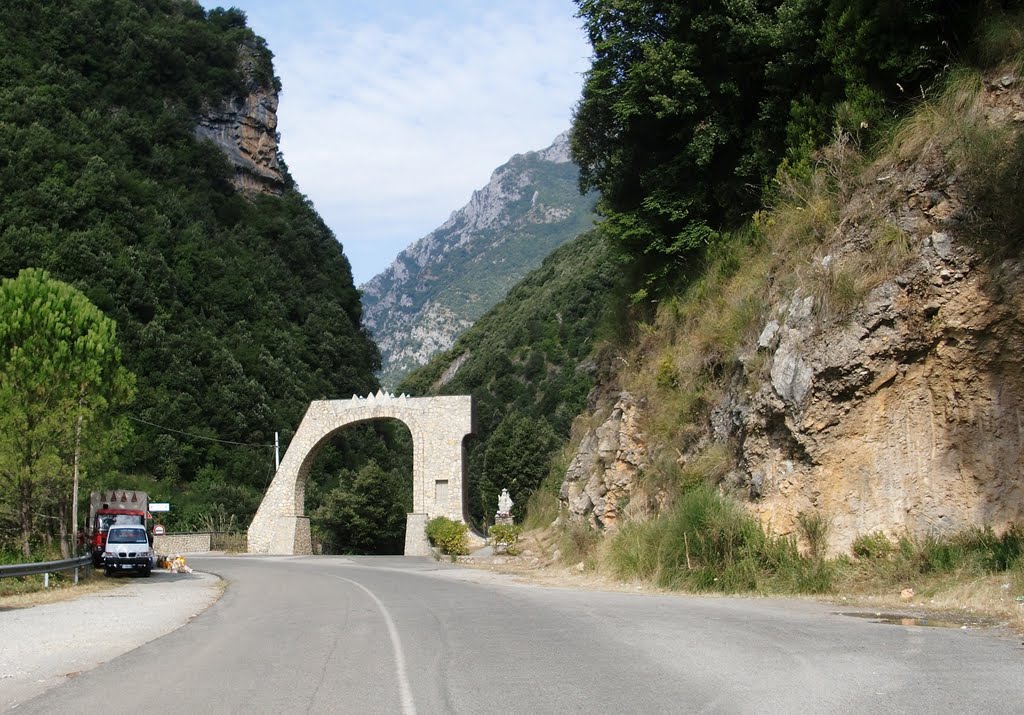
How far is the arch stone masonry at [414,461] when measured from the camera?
4225 centimetres

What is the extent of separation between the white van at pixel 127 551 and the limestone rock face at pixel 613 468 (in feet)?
42.2

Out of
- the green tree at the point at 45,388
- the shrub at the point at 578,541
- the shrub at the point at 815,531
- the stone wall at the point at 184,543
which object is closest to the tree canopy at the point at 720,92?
the shrub at the point at 578,541

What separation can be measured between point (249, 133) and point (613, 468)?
77771mm

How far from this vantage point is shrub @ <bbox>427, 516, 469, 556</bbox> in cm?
3614

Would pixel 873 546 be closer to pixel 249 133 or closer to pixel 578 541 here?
pixel 578 541

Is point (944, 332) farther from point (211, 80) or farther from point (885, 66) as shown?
point (211, 80)

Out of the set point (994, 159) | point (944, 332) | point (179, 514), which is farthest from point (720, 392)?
point (179, 514)

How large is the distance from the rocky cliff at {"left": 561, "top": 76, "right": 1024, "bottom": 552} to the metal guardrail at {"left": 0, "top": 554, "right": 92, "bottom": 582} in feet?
47.4

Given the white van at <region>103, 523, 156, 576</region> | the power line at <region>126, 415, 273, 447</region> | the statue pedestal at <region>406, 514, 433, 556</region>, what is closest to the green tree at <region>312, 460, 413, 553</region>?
the power line at <region>126, 415, 273, 447</region>

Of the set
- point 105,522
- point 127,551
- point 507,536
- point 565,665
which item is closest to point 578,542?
point 507,536

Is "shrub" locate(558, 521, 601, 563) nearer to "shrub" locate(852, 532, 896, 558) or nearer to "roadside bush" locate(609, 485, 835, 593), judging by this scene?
"roadside bush" locate(609, 485, 835, 593)

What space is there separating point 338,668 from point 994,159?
12615 millimetres

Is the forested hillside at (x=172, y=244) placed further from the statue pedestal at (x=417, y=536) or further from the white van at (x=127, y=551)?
the white van at (x=127, y=551)

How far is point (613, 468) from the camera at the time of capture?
22812mm
